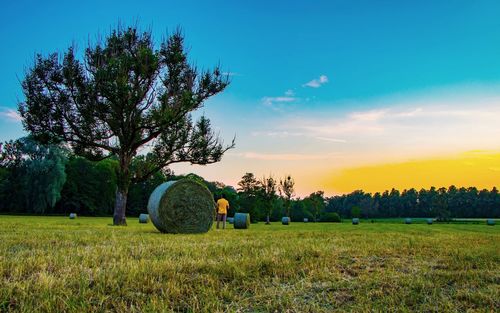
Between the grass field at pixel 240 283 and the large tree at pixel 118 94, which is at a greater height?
the large tree at pixel 118 94

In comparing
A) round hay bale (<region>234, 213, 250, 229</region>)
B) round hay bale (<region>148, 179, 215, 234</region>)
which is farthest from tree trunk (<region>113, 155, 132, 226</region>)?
round hay bale (<region>148, 179, 215, 234</region>)

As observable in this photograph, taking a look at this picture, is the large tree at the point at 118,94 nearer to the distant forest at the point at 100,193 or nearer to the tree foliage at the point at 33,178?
the distant forest at the point at 100,193

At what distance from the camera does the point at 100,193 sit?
82.5 m

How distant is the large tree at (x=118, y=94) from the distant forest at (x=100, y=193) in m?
3.90

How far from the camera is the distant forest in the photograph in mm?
62781

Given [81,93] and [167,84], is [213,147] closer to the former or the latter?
[167,84]

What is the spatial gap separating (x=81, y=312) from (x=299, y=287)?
2.42 m

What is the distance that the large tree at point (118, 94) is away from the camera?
23.5 m

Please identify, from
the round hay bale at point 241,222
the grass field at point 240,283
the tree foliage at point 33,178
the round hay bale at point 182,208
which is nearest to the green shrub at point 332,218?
the tree foliage at point 33,178

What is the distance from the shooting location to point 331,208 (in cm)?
13038

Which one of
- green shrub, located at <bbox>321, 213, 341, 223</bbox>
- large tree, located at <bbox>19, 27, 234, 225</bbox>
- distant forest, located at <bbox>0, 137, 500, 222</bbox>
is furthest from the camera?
green shrub, located at <bbox>321, 213, 341, 223</bbox>

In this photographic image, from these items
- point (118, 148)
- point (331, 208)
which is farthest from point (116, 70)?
point (331, 208)

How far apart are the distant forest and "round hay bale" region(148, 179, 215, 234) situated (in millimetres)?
12151

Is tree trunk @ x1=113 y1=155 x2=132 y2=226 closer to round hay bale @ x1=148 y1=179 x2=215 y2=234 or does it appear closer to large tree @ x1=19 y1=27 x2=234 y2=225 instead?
large tree @ x1=19 y1=27 x2=234 y2=225
